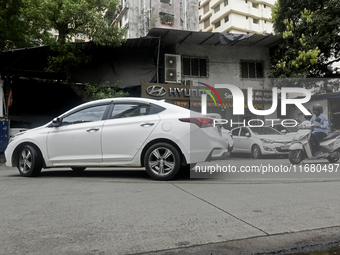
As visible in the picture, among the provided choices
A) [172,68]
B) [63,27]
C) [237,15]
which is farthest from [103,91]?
[237,15]

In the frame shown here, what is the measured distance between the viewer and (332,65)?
754 inches

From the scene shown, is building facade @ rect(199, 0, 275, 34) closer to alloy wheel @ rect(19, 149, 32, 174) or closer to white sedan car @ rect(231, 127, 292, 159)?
white sedan car @ rect(231, 127, 292, 159)

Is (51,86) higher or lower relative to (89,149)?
higher

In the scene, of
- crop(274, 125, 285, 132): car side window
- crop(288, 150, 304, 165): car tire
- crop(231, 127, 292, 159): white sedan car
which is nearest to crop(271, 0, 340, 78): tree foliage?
crop(231, 127, 292, 159): white sedan car

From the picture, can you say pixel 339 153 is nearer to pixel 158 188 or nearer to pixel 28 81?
pixel 158 188

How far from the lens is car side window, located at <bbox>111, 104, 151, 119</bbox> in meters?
6.28

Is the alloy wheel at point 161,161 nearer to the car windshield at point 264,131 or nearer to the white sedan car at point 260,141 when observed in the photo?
the white sedan car at point 260,141

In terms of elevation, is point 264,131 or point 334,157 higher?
point 264,131

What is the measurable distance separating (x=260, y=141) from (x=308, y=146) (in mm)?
3881

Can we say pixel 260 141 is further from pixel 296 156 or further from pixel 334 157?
pixel 334 157

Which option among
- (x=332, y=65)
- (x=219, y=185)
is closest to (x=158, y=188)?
(x=219, y=185)

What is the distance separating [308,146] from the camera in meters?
8.77

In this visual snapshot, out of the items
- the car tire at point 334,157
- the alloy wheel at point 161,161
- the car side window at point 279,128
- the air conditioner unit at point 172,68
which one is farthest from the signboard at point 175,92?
the alloy wheel at point 161,161

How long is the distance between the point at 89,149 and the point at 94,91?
9.41 metres
